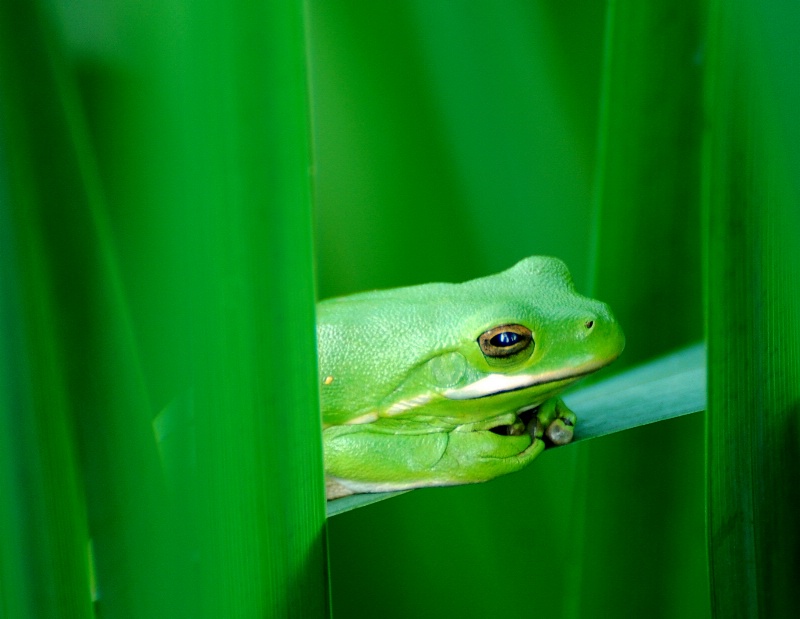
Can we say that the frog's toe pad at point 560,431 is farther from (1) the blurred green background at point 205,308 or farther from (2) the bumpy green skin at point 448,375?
(1) the blurred green background at point 205,308

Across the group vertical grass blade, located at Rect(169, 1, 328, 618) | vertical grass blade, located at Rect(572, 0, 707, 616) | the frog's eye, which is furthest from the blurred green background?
the frog's eye

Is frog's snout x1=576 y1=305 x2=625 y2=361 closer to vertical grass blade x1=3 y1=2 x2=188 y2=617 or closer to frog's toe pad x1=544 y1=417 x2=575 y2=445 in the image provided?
frog's toe pad x1=544 y1=417 x2=575 y2=445

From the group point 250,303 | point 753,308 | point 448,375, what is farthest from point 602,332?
point 250,303

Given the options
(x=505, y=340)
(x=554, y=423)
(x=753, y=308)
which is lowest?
(x=554, y=423)

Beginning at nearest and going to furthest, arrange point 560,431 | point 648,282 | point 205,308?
point 205,308
point 560,431
point 648,282

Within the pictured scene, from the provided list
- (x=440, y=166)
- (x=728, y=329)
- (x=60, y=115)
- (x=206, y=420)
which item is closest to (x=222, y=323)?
(x=206, y=420)

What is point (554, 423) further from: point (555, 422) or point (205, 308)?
point (205, 308)

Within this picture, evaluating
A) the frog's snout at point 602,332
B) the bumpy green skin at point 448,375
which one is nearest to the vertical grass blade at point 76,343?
the bumpy green skin at point 448,375
